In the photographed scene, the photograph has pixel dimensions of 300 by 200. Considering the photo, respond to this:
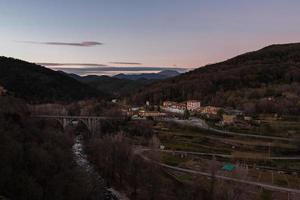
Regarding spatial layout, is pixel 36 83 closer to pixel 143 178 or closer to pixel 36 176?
pixel 143 178

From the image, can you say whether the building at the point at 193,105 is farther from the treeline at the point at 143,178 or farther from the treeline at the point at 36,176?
the treeline at the point at 36,176

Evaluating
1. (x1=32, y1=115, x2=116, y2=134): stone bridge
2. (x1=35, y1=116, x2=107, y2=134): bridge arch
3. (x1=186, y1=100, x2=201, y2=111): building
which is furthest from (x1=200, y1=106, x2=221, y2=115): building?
(x1=35, y1=116, x2=107, y2=134): bridge arch

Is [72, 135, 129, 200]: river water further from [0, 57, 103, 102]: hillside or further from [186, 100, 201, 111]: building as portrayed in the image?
[0, 57, 103, 102]: hillside

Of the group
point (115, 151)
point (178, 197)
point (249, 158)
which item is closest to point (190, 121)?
point (249, 158)

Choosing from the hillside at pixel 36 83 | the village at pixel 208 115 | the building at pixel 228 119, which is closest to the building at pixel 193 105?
the village at pixel 208 115

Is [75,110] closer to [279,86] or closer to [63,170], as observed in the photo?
[279,86]
